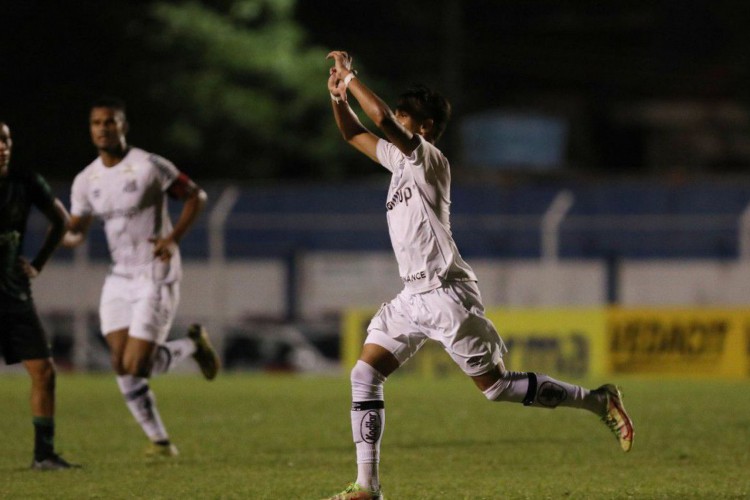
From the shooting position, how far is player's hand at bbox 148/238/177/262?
11.0 meters

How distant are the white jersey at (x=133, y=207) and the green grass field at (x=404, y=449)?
135 cm

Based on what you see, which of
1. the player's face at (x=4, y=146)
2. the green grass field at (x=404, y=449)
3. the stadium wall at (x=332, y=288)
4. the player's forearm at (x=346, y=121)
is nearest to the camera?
the player's forearm at (x=346, y=121)

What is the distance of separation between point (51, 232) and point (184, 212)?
1.05 m

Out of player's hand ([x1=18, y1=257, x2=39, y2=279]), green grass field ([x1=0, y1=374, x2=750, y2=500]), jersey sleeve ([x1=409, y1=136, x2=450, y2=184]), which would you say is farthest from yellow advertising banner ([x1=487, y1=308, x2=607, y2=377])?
jersey sleeve ([x1=409, y1=136, x2=450, y2=184])

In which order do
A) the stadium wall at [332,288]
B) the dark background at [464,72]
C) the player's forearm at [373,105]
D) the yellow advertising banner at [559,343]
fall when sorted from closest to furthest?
the player's forearm at [373,105] < the yellow advertising banner at [559,343] < the stadium wall at [332,288] < the dark background at [464,72]

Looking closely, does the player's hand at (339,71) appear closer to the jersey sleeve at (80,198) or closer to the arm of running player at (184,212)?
the arm of running player at (184,212)

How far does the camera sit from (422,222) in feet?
27.4

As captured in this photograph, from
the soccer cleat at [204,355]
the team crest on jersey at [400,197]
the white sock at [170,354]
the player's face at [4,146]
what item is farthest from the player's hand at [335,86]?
the soccer cleat at [204,355]

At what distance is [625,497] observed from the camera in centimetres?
874

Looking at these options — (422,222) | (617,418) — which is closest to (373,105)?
(422,222)

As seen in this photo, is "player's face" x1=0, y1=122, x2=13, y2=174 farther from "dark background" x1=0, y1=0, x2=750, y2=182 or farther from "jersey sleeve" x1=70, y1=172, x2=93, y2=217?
"dark background" x1=0, y1=0, x2=750, y2=182

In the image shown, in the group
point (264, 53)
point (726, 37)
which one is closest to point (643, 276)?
point (264, 53)

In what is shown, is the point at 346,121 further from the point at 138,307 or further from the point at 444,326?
the point at 138,307

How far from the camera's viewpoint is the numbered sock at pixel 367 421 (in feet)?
26.9
